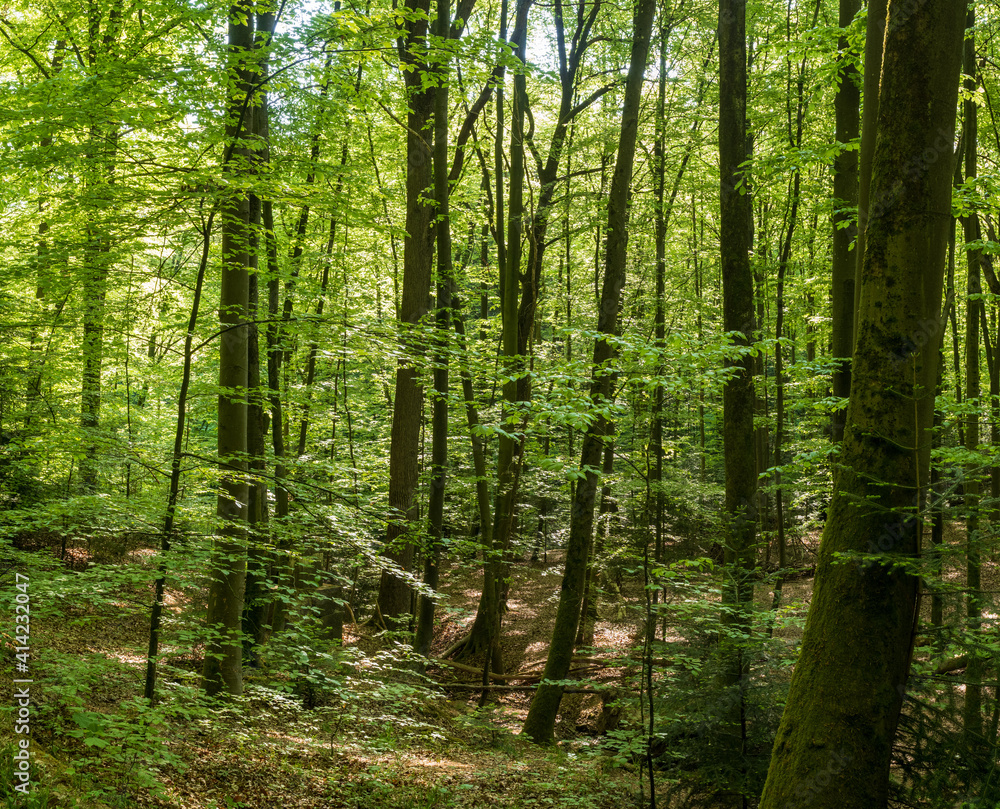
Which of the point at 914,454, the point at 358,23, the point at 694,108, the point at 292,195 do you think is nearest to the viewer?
the point at 914,454

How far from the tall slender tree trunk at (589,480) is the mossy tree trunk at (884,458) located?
4268 millimetres

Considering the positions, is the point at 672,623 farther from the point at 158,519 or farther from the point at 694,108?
the point at 694,108

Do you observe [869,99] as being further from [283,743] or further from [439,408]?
[283,743]

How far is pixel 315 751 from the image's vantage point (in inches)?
223

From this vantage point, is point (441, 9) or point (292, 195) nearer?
point (292, 195)

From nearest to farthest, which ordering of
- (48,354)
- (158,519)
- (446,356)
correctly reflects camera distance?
1. (158,519)
2. (446,356)
3. (48,354)

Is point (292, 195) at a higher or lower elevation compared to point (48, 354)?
higher

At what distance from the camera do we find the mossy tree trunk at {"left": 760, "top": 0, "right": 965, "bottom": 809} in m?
3.03

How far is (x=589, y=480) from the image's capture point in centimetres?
783

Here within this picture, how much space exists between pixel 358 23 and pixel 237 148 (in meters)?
1.62

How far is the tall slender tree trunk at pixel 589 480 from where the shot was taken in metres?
7.74

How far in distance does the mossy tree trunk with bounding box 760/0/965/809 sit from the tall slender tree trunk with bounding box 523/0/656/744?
14.0 ft

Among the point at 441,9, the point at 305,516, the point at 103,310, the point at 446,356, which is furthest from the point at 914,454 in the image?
the point at 441,9

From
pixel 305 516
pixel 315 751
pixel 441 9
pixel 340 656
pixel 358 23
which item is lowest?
pixel 315 751
